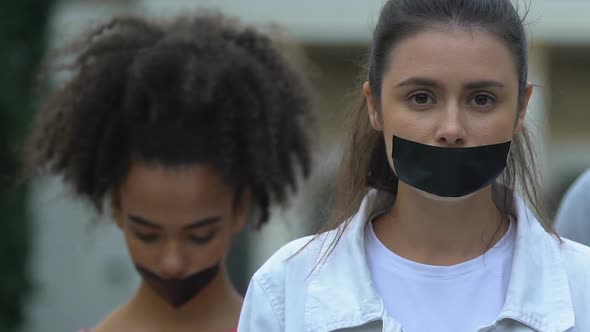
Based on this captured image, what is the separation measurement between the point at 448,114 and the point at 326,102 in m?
6.53

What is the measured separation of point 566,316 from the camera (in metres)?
2.18

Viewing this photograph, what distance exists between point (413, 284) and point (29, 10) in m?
6.17

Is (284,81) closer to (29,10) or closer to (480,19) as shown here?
(480,19)

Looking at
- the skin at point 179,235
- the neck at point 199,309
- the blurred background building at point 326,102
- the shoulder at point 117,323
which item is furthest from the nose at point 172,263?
the blurred background building at point 326,102

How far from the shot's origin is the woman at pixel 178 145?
3215 millimetres

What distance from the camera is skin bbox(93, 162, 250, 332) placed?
3.19m

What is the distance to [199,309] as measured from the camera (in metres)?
3.30

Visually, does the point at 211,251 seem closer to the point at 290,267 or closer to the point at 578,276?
the point at 290,267

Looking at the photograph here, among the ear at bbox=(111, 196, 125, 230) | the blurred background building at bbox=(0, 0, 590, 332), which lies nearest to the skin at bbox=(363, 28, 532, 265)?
A: the ear at bbox=(111, 196, 125, 230)

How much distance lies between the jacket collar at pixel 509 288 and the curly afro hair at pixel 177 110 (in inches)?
39.4

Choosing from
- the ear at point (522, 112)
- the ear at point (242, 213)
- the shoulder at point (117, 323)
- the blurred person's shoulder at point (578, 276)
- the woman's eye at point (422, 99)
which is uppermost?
the woman's eye at point (422, 99)

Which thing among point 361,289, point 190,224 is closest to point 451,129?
point 361,289

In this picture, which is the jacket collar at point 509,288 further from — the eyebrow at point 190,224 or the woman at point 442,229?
Result: the eyebrow at point 190,224

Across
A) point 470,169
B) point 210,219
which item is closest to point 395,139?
point 470,169
